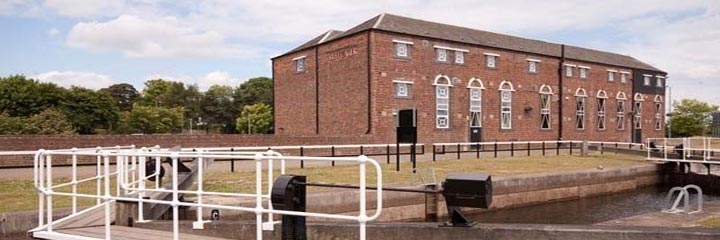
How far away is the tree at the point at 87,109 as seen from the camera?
210 feet

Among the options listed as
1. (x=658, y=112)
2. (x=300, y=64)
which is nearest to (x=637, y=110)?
(x=658, y=112)

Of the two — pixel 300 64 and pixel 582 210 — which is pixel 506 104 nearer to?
pixel 300 64

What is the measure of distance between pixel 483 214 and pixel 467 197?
10.4m

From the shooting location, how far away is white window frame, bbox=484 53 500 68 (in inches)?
1421

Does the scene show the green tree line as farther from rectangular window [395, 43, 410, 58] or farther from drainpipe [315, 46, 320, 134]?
rectangular window [395, 43, 410, 58]

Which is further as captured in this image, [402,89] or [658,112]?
[658,112]

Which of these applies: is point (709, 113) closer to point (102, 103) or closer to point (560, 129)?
point (560, 129)

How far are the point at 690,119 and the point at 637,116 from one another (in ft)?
155

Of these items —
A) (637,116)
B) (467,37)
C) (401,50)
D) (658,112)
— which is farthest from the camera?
(658,112)

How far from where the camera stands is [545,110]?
Result: 39.7 meters

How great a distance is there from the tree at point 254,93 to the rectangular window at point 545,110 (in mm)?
59611

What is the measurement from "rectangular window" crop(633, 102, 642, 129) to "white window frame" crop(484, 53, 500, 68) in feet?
60.8

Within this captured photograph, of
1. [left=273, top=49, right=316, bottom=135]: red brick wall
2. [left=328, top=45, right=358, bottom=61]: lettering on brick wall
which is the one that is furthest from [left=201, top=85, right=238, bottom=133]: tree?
[left=328, top=45, right=358, bottom=61]: lettering on brick wall

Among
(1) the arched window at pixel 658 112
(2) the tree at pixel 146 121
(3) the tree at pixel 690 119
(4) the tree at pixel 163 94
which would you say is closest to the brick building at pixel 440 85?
(1) the arched window at pixel 658 112
